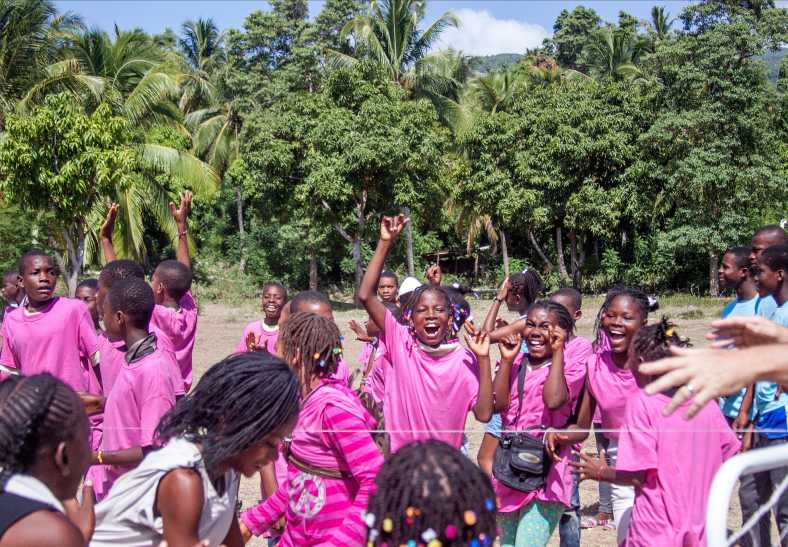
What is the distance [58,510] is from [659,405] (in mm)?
2279

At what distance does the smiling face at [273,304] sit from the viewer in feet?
20.1

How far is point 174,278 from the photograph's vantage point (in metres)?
5.65

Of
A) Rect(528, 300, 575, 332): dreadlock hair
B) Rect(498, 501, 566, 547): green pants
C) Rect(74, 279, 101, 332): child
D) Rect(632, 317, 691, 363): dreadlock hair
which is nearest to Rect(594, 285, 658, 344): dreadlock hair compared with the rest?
Rect(528, 300, 575, 332): dreadlock hair

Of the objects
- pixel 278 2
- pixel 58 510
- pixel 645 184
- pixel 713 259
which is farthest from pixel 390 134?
pixel 58 510

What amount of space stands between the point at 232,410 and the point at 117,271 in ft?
10.1

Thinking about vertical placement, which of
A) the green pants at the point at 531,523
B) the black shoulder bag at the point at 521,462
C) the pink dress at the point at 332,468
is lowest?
the green pants at the point at 531,523

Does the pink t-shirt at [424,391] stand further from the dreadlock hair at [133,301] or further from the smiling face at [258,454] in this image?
the smiling face at [258,454]

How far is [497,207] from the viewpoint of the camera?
84.1ft

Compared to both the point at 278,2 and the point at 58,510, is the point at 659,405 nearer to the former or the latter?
the point at 58,510

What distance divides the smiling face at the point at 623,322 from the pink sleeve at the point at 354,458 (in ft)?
6.29

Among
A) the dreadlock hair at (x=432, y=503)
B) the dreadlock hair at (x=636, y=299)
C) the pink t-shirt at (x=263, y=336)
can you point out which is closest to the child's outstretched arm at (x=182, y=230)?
the pink t-shirt at (x=263, y=336)

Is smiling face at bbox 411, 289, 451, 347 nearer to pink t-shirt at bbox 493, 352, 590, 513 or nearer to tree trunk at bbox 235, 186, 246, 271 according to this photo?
pink t-shirt at bbox 493, 352, 590, 513

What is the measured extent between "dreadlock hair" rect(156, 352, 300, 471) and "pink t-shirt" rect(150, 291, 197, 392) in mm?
3053

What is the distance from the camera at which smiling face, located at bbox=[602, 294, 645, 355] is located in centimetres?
436
